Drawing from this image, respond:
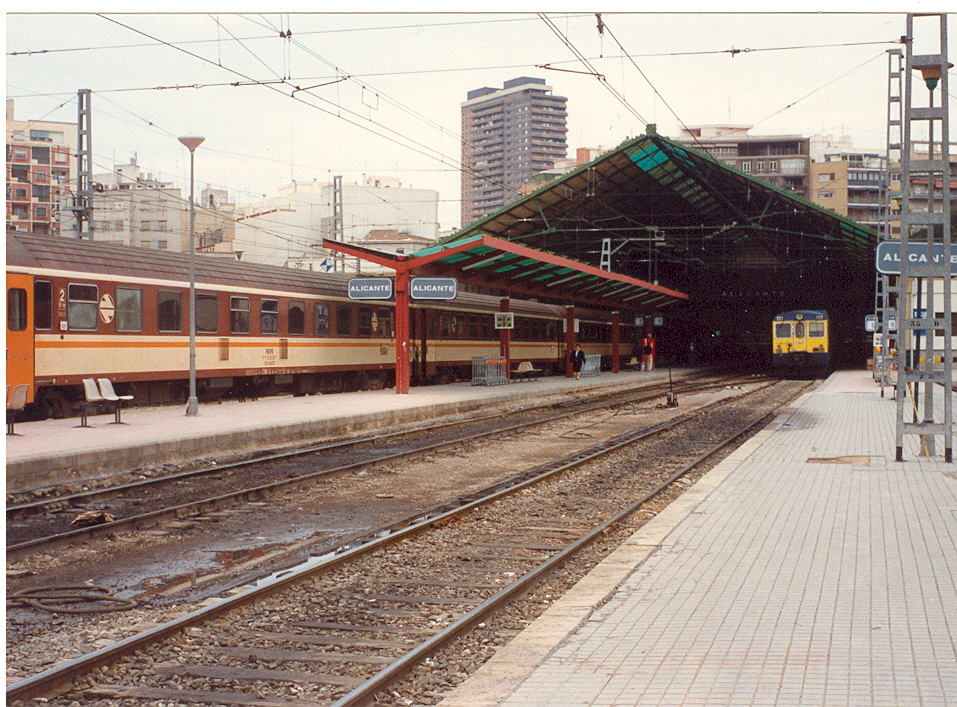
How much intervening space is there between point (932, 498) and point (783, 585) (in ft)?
15.1

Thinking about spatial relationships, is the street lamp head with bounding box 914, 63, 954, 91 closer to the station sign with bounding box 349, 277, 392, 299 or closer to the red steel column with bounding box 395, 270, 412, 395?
the red steel column with bounding box 395, 270, 412, 395

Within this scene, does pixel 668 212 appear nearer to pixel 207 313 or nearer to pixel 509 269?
pixel 509 269

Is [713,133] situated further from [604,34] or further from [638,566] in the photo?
[638,566]

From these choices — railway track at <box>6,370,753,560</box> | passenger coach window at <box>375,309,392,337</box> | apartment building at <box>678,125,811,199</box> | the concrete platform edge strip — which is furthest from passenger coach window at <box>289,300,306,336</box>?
apartment building at <box>678,125,811,199</box>

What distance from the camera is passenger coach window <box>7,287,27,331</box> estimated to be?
17.1 metres

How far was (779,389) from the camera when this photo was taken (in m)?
39.3

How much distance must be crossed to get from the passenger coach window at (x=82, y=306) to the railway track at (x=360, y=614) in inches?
412

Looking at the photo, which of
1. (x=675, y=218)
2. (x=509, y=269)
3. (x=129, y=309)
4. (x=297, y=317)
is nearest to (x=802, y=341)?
(x=675, y=218)

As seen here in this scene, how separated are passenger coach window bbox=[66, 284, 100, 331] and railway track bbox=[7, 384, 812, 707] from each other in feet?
34.3

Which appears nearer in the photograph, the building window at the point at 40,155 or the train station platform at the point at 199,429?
the train station platform at the point at 199,429

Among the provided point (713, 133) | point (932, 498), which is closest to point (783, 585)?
point (932, 498)

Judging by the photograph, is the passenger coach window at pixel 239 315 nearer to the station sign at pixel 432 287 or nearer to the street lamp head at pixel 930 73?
the station sign at pixel 432 287

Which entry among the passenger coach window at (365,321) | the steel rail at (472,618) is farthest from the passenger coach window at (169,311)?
the steel rail at (472,618)

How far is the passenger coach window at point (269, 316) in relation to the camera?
24500mm
